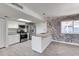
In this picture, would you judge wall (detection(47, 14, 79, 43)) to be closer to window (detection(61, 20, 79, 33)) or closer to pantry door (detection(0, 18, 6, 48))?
window (detection(61, 20, 79, 33))

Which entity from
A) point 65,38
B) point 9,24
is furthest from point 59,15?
point 9,24

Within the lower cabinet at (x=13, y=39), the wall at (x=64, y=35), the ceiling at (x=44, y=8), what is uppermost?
the ceiling at (x=44, y=8)

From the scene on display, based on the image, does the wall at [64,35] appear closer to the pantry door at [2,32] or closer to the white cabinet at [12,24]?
the white cabinet at [12,24]

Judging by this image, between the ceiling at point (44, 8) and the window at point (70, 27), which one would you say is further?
the window at point (70, 27)

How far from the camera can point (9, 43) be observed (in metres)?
4.70

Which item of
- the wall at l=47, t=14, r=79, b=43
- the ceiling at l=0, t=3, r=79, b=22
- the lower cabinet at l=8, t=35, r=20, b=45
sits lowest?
the lower cabinet at l=8, t=35, r=20, b=45

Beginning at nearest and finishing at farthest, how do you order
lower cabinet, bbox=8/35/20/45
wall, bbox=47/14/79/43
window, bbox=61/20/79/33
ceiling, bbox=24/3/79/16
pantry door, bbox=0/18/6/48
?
ceiling, bbox=24/3/79/16 < window, bbox=61/20/79/33 < wall, bbox=47/14/79/43 < pantry door, bbox=0/18/6/48 < lower cabinet, bbox=8/35/20/45

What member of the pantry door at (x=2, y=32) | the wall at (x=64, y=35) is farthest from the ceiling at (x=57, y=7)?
the pantry door at (x=2, y=32)

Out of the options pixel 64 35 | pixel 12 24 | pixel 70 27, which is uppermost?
pixel 12 24

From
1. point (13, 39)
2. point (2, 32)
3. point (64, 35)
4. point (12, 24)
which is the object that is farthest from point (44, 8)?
point (13, 39)

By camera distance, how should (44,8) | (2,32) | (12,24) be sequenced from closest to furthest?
1. (44,8)
2. (2,32)
3. (12,24)

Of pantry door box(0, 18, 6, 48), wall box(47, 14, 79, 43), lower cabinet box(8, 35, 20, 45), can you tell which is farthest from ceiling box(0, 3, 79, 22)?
lower cabinet box(8, 35, 20, 45)

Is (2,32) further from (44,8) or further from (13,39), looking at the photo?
(44,8)

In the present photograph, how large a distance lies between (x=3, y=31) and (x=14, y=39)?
1128 millimetres
